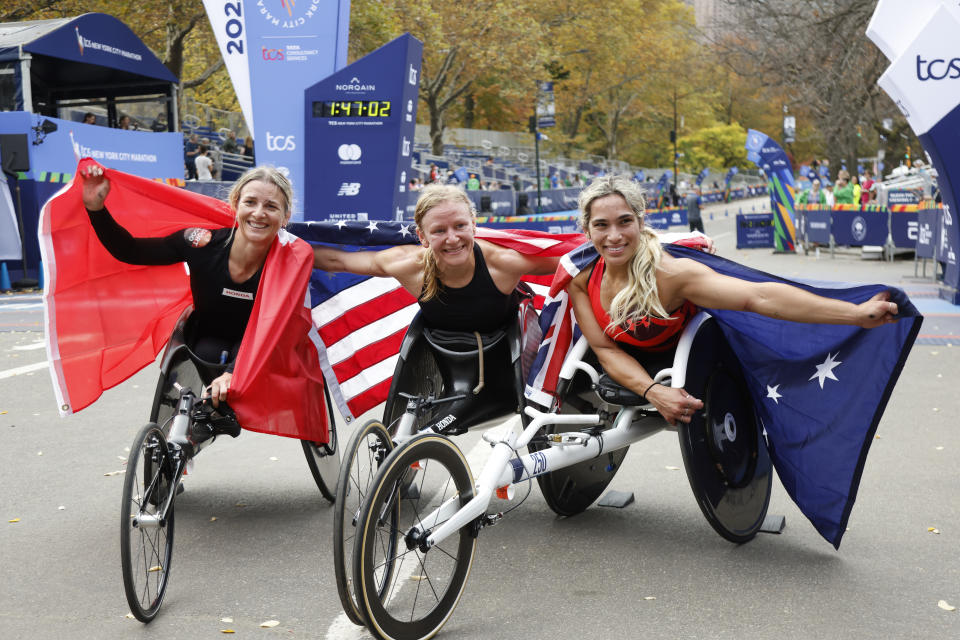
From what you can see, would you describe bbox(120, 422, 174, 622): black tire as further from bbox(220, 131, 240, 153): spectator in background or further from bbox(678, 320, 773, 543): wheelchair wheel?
bbox(220, 131, 240, 153): spectator in background

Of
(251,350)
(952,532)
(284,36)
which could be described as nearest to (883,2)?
(284,36)

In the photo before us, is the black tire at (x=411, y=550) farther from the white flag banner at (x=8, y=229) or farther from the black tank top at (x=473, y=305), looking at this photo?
the white flag banner at (x=8, y=229)

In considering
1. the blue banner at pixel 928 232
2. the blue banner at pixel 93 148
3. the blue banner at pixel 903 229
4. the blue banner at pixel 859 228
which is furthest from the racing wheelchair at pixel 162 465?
the blue banner at pixel 859 228

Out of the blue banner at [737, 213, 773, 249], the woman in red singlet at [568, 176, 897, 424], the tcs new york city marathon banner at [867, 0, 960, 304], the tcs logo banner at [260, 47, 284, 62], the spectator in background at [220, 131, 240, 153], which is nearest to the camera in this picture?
the woman in red singlet at [568, 176, 897, 424]

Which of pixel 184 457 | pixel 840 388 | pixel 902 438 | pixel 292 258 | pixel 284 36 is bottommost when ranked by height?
pixel 902 438

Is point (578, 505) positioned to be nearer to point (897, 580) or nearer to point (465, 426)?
point (465, 426)

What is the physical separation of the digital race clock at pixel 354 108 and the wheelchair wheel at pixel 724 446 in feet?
31.3

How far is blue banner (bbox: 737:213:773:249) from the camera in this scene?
26.1 metres

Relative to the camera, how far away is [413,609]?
12.5 feet

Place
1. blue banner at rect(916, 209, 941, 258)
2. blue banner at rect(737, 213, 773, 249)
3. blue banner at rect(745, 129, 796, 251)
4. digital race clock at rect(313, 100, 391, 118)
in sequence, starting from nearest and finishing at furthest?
digital race clock at rect(313, 100, 391, 118) → blue banner at rect(916, 209, 941, 258) → blue banner at rect(745, 129, 796, 251) → blue banner at rect(737, 213, 773, 249)

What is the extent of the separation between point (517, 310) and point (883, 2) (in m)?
9.89

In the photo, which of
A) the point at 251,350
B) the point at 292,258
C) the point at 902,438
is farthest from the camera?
the point at 902,438

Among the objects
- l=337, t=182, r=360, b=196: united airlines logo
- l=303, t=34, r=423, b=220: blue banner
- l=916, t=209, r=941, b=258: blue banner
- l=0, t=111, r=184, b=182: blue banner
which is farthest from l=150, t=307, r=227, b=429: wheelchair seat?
Result: l=916, t=209, r=941, b=258: blue banner

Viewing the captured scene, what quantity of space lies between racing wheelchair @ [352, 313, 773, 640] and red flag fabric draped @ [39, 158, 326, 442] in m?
0.72
